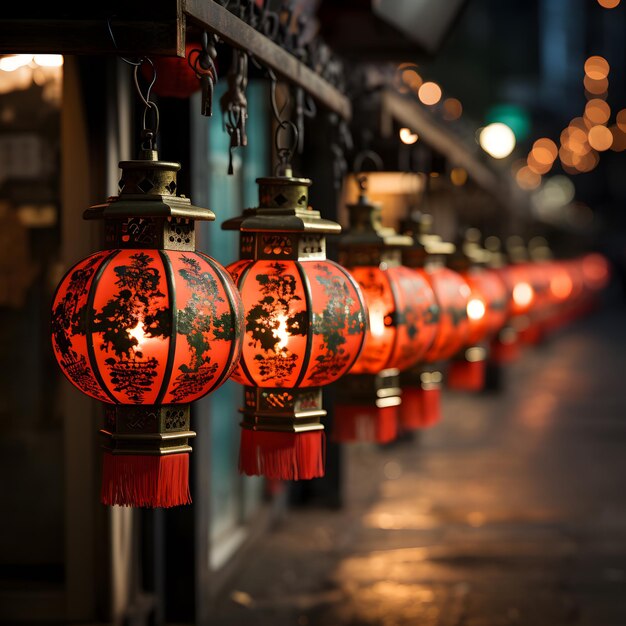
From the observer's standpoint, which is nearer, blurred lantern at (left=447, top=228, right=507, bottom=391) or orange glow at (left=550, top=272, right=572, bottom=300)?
blurred lantern at (left=447, top=228, right=507, bottom=391)

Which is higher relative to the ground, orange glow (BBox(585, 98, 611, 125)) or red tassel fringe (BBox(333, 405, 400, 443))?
orange glow (BBox(585, 98, 611, 125))

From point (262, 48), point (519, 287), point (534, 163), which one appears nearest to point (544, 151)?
point (534, 163)

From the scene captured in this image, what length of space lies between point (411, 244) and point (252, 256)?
194 centimetres

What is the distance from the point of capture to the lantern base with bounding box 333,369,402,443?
19.5 ft

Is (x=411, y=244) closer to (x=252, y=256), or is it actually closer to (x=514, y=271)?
(x=252, y=256)

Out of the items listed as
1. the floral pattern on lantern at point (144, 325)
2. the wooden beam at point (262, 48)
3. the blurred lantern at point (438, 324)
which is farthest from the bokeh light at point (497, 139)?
the floral pattern on lantern at point (144, 325)

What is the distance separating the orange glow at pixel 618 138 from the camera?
7681 cm

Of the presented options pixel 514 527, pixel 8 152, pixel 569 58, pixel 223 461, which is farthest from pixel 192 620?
pixel 569 58

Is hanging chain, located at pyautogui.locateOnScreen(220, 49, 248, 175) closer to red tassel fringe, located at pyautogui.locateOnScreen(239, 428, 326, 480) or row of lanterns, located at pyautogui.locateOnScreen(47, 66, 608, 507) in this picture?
row of lanterns, located at pyautogui.locateOnScreen(47, 66, 608, 507)

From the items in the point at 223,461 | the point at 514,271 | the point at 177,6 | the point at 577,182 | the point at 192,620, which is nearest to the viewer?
the point at 177,6

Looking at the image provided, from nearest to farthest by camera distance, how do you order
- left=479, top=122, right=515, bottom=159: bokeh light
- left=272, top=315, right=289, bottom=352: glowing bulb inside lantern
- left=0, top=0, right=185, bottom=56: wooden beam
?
left=0, top=0, right=185, bottom=56: wooden beam
left=272, top=315, right=289, bottom=352: glowing bulb inside lantern
left=479, top=122, right=515, bottom=159: bokeh light

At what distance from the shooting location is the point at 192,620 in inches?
338

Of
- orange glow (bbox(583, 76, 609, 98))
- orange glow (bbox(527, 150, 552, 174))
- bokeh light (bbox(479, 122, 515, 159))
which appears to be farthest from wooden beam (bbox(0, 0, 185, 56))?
orange glow (bbox(583, 76, 609, 98))

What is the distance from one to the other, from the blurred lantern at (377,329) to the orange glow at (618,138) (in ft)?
241
